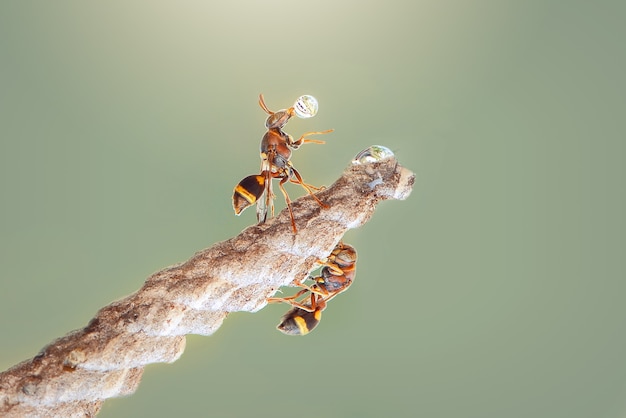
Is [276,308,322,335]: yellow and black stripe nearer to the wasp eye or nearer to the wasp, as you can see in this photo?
the wasp

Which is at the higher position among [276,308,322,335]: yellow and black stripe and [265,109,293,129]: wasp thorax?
[265,109,293,129]: wasp thorax

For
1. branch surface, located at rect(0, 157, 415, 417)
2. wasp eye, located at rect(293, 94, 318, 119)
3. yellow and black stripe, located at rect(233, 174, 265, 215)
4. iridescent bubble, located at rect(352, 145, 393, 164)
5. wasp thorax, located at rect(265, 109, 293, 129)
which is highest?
wasp thorax, located at rect(265, 109, 293, 129)

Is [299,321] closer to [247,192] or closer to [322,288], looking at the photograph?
[322,288]

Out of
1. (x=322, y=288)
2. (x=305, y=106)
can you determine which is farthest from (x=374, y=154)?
(x=322, y=288)

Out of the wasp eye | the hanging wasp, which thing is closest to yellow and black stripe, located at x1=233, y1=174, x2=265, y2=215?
the hanging wasp

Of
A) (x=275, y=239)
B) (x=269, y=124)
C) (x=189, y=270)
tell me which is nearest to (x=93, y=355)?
(x=189, y=270)
